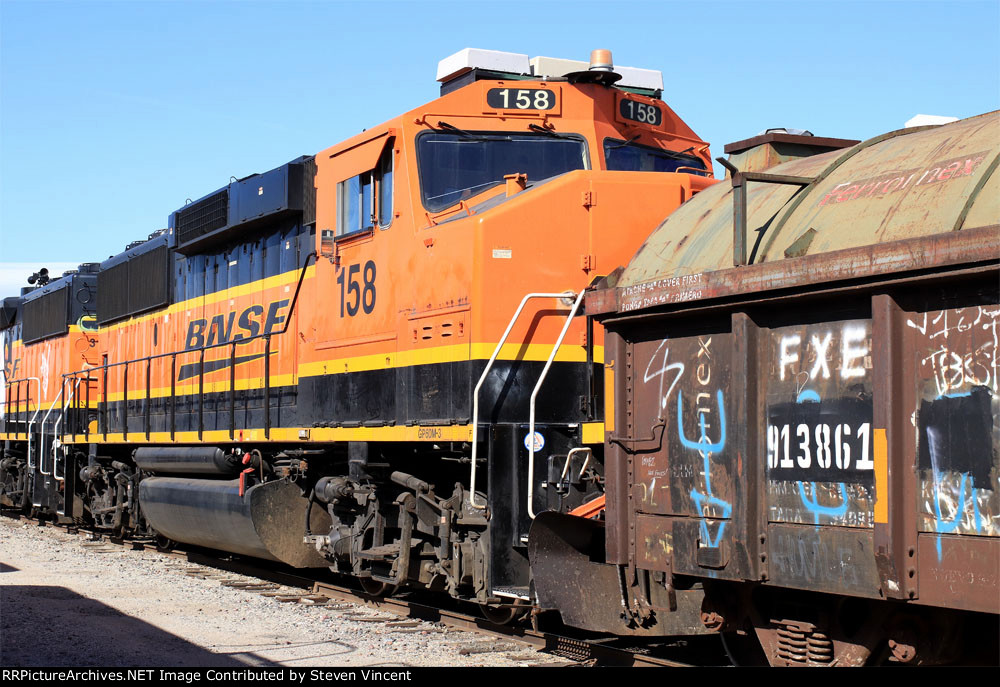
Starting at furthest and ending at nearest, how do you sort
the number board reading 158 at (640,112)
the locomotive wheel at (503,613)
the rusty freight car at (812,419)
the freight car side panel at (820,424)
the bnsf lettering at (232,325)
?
the bnsf lettering at (232,325), the number board reading 158 at (640,112), the locomotive wheel at (503,613), the freight car side panel at (820,424), the rusty freight car at (812,419)

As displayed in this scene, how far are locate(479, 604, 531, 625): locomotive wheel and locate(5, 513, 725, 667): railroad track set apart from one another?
0.04m

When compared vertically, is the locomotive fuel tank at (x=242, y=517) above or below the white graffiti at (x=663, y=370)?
below

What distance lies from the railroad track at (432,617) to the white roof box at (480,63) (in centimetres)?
422

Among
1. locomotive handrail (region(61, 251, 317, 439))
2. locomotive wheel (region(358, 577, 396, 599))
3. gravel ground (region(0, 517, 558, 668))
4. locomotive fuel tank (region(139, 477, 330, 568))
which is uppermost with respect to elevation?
locomotive handrail (region(61, 251, 317, 439))

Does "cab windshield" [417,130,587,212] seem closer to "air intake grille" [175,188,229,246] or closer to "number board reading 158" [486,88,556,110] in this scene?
"number board reading 158" [486,88,556,110]

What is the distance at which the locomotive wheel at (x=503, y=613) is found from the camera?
27.4ft

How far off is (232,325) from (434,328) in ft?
17.7

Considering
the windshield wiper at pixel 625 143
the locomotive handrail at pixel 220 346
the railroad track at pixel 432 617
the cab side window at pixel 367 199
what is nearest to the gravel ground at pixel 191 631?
the railroad track at pixel 432 617

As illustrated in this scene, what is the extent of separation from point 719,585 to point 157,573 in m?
8.78

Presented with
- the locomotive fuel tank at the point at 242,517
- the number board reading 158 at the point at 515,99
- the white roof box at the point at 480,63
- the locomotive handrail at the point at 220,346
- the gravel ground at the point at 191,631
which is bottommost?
the gravel ground at the point at 191,631

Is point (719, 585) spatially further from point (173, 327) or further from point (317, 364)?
point (173, 327)

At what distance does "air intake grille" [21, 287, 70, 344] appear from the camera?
19422 mm

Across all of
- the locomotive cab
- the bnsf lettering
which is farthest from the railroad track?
the bnsf lettering

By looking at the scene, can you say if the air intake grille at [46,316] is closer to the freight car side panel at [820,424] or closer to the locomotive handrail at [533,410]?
the locomotive handrail at [533,410]
